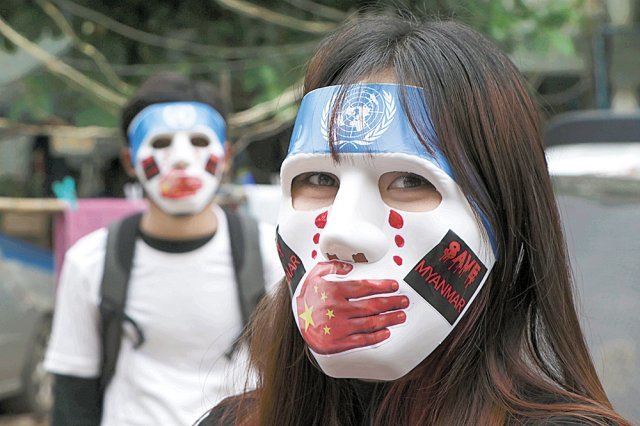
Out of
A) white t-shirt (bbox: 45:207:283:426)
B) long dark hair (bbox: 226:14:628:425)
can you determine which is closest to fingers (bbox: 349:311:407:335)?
long dark hair (bbox: 226:14:628:425)

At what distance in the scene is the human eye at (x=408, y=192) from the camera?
183 centimetres

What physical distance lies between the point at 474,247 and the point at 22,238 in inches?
271

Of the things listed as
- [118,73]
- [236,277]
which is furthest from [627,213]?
[118,73]

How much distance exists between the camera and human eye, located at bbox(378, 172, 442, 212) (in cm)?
183

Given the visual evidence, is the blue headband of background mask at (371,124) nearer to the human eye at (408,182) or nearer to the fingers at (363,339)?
the human eye at (408,182)

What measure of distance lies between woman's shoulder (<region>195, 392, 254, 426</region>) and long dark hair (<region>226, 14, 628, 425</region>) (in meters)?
0.22

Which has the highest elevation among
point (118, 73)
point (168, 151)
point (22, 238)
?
point (118, 73)

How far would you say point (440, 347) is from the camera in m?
1.87

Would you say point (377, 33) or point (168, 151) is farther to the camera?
point (168, 151)

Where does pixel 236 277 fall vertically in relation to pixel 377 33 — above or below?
below

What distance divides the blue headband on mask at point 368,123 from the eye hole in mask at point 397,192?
6 cm

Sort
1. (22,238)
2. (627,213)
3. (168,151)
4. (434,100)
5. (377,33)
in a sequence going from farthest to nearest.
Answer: (22,238), (168,151), (627,213), (377,33), (434,100)

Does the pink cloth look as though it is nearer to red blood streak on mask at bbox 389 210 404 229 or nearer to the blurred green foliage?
the blurred green foliage

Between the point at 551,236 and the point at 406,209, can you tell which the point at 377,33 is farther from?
the point at 551,236
